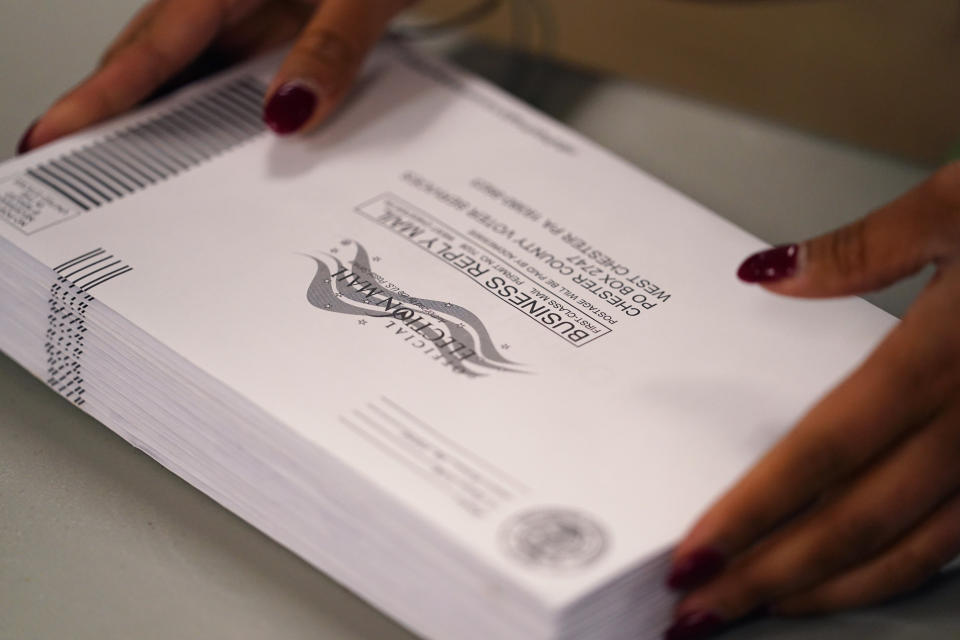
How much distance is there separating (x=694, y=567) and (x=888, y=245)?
16 centimetres

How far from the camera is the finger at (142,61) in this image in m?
0.64

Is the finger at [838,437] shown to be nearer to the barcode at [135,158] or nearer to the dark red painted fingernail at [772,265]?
the dark red painted fingernail at [772,265]

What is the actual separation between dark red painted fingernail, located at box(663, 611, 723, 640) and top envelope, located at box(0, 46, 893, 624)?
0.14 ft

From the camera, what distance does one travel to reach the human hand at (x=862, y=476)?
427 mm

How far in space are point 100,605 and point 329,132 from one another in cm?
32

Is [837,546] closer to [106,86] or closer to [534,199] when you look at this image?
[534,199]

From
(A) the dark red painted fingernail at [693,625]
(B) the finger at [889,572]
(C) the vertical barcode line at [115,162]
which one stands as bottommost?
(A) the dark red painted fingernail at [693,625]

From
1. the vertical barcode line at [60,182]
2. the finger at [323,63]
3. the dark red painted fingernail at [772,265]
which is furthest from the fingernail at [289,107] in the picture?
the dark red painted fingernail at [772,265]

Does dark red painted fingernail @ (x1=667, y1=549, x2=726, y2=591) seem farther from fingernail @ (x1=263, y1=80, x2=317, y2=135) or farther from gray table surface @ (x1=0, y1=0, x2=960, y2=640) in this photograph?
fingernail @ (x1=263, y1=80, x2=317, y2=135)

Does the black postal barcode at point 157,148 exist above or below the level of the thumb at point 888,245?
above

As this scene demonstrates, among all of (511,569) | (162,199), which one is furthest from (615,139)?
(511,569)

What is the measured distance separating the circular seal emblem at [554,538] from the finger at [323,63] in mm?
318

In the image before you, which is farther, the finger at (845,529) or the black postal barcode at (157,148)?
the black postal barcode at (157,148)

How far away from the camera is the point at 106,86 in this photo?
2.16ft
